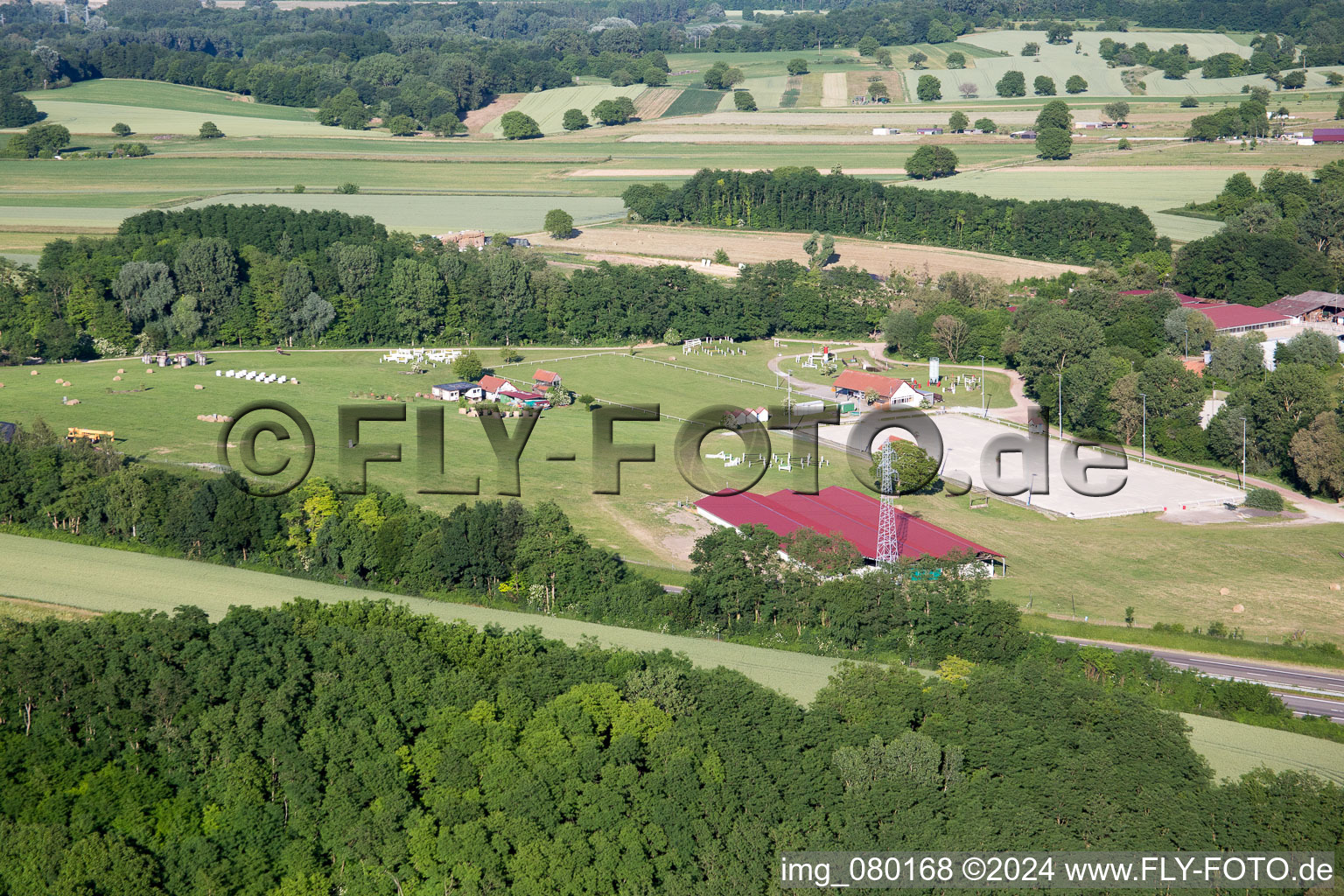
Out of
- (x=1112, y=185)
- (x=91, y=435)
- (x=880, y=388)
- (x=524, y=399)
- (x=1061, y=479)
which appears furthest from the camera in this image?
(x=1112, y=185)

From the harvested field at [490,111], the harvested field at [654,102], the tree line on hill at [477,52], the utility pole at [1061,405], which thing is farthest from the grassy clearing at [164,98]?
the utility pole at [1061,405]

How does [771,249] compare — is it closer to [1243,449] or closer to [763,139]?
[763,139]

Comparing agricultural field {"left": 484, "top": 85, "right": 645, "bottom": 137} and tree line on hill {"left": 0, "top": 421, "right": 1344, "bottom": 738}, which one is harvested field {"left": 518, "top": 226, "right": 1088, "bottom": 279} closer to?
agricultural field {"left": 484, "top": 85, "right": 645, "bottom": 137}

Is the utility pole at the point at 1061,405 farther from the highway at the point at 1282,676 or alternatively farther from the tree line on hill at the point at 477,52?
the tree line on hill at the point at 477,52

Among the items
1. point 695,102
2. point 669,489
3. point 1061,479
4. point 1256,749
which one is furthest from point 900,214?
point 1256,749

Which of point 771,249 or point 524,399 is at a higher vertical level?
point 771,249

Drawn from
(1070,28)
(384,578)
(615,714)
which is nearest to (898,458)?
(384,578)

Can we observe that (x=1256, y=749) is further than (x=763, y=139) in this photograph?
No
